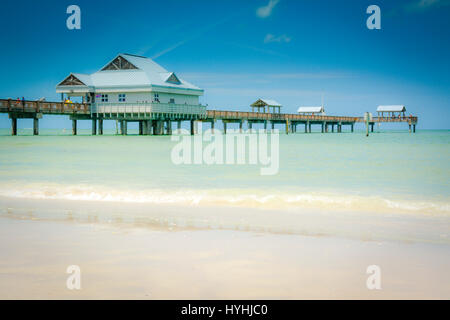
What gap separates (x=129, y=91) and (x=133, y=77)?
→ 196 centimetres

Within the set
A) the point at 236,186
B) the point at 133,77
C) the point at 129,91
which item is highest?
the point at 133,77

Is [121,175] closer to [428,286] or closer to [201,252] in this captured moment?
[201,252]

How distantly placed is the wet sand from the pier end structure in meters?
39.6

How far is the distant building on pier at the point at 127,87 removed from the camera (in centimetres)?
4731

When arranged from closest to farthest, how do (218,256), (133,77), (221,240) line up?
(218,256), (221,240), (133,77)

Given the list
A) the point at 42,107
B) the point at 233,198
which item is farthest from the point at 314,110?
the point at 233,198

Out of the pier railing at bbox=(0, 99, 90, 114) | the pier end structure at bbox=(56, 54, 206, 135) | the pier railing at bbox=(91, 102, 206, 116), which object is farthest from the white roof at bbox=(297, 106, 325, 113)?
the pier railing at bbox=(0, 99, 90, 114)

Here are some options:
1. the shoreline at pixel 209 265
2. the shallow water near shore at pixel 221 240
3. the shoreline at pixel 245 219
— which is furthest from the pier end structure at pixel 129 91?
the shoreline at pixel 209 265

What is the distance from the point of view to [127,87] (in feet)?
155

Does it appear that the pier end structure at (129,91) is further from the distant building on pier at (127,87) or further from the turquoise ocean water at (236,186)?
the turquoise ocean water at (236,186)

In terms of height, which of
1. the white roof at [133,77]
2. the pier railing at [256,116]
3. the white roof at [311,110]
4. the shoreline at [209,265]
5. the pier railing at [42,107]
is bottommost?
the shoreline at [209,265]

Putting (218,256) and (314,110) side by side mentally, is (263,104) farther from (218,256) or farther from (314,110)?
(218,256)
